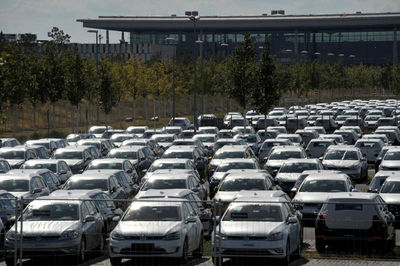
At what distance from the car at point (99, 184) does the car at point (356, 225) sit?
7847 mm

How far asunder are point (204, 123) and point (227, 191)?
5058cm

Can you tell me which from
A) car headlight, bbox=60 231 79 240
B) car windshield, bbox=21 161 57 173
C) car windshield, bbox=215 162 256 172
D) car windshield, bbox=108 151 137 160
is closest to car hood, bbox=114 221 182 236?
car headlight, bbox=60 231 79 240

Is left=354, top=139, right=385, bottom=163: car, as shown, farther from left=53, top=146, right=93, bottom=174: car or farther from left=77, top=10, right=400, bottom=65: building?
left=77, top=10, right=400, bottom=65: building

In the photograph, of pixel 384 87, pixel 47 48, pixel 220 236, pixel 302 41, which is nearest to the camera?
pixel 220 236

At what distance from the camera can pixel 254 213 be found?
18.0 metres

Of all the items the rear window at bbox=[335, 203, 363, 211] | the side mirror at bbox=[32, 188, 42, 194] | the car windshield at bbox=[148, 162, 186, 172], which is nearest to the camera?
the rear window at bbox=[335, 203, 363, 211]

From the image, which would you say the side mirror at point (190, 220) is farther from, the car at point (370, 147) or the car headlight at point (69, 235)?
the car at point (370, 147)

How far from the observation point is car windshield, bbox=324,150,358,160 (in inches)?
1449

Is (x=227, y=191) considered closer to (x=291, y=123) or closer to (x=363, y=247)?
(x=363, y=247)

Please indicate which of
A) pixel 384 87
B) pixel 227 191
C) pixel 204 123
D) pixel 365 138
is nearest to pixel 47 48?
pixel 204 123

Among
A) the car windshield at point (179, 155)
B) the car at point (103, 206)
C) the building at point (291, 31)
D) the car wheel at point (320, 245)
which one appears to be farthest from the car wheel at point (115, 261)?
the building at point (291, 31)

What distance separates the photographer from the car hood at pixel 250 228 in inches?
670

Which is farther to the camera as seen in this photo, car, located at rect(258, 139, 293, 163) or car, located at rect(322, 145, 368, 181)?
car, located at rect(258, 139, 293, 163)

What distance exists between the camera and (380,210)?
18.4 m
